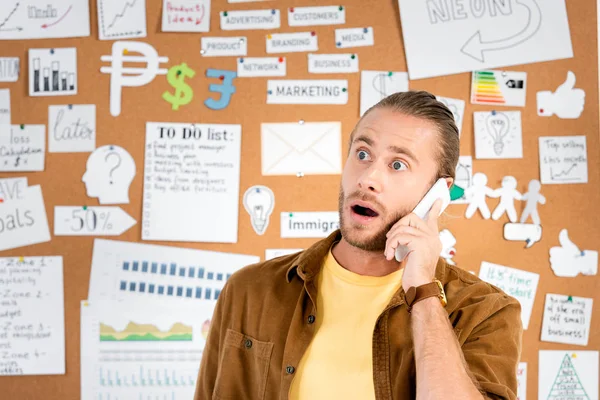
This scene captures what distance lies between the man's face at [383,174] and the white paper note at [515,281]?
38.5 inches

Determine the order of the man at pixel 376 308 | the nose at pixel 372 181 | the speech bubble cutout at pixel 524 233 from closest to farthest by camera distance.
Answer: the man at pixel 376 308
the nose at pixel 372 181
the speech bubble cutout at pixel 524 233

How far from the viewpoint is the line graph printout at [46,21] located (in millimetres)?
2436

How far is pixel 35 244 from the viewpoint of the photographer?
7.92ft

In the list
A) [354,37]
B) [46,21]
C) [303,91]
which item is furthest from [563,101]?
[46,21]

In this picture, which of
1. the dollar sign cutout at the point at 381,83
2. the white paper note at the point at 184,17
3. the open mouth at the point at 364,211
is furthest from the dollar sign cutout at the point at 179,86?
the open mouth at the point at 364,211

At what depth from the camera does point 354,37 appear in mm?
2469

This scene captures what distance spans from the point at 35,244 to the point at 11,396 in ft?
1.66

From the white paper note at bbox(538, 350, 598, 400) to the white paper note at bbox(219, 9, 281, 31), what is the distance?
57.0 inches

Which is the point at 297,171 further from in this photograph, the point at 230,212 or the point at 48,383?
the point at 48,383

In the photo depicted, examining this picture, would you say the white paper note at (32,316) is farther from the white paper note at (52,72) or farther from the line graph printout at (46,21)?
the line graph printout at (46,21)

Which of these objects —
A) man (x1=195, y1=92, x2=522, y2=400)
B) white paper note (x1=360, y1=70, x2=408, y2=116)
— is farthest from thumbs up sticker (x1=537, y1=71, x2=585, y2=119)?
man (x1=195, y1=92, x2=522, y2=400)

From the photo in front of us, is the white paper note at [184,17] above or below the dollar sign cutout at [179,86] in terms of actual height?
above

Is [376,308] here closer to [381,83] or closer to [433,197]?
[433,197]

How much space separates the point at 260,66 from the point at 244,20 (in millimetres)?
163
